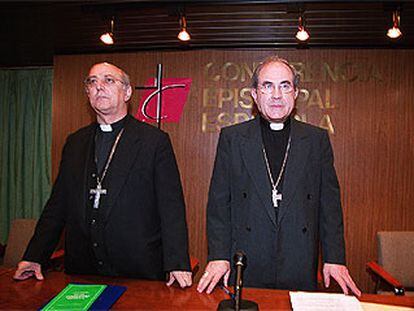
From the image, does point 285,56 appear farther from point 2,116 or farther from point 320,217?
point 2,116

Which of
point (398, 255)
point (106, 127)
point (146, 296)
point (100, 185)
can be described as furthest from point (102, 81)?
point (398, 255)

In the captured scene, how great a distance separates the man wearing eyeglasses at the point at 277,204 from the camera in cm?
213

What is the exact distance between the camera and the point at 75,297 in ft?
5.24

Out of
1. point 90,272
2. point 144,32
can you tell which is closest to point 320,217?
point 90,272

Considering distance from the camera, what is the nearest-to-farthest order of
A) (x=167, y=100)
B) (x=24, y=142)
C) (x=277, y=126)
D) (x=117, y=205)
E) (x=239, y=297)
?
(x=239, y=297)
(x=117, y=205)
(x=277, y=126)
(x=167, y=100)
(x=24, y=142)

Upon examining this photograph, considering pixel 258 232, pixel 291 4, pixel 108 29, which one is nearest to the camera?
pixel 258 232

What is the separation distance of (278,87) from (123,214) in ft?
3.43

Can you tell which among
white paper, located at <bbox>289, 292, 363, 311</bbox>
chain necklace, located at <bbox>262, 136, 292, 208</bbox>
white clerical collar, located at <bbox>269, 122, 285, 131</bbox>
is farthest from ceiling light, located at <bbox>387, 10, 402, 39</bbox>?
white paper, located at <bbox>289, 292, 363, 311</bbox>

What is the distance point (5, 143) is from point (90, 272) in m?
4.58

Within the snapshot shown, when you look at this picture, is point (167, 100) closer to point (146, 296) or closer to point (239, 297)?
point (146, 296)

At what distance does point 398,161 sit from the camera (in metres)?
4.64

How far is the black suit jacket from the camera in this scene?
2135mm

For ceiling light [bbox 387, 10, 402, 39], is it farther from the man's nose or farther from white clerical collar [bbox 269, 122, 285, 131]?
the man's nose

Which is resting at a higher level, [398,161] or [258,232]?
[398,161]
